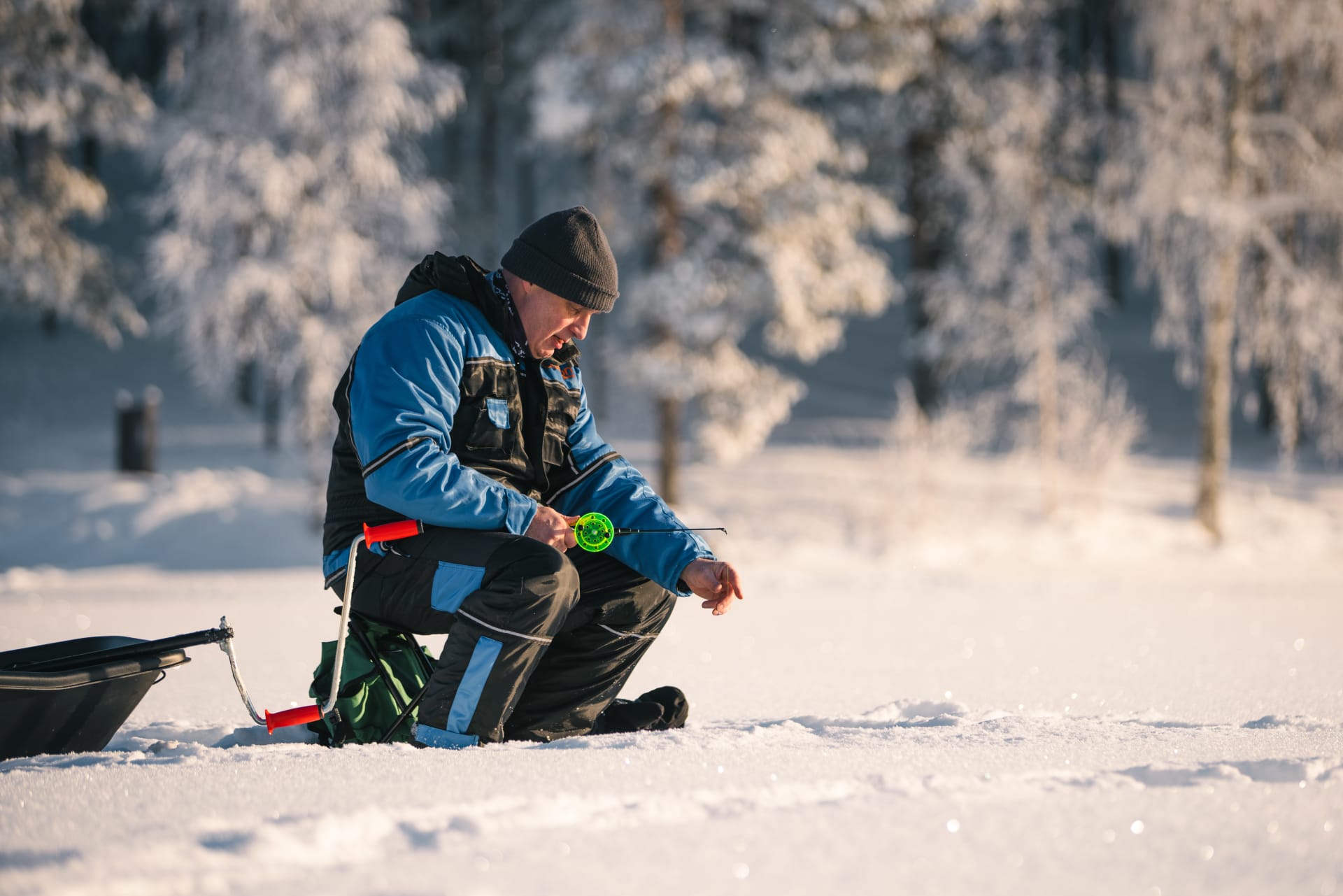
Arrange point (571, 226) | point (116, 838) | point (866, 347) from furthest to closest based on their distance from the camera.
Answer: point (866, 347), point (571, 226), point (116, 838)

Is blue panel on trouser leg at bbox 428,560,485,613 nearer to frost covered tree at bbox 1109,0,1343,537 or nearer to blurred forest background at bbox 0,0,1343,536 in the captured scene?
blurred forest background at bbox 0,0,1343,536

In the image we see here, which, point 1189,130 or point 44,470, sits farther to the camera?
point 44,470

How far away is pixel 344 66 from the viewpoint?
412 inches

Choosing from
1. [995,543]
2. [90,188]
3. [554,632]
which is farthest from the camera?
[90,188]

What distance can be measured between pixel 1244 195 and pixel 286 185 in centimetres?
934

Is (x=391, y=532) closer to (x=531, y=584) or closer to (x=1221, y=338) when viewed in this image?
(x=531, y=584)

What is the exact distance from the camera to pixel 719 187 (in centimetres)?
1048

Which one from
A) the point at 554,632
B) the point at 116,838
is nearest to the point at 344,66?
the point at 554,632

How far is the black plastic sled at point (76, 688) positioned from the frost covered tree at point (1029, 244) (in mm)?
9933

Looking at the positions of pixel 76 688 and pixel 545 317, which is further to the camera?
pixel 545 317

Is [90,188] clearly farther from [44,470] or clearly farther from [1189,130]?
[1189,130]

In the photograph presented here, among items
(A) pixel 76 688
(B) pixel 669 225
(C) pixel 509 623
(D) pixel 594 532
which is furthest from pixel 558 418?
(B) pixel 669 225

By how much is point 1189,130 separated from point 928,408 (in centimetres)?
622

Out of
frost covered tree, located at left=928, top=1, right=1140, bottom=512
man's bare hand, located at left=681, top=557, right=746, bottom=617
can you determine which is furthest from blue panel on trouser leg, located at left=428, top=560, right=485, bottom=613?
frost covered tree, located at left=928, top=1, right=1140, bottom=512
